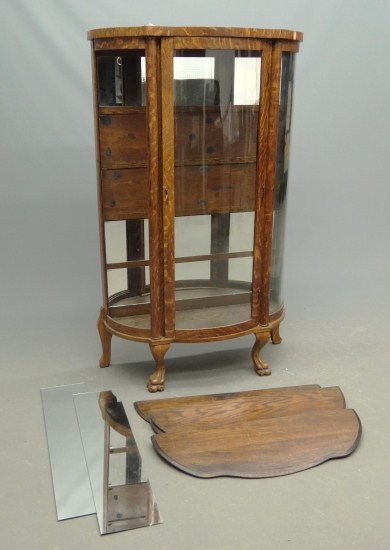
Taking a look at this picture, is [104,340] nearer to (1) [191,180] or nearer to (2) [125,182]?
(2) [125,182]

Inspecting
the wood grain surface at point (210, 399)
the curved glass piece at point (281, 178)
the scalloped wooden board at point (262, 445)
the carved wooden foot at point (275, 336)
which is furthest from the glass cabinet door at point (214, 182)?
the scalloped wooden board at point (262, 445)

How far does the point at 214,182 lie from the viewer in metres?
2.72

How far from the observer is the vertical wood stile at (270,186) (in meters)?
2.56

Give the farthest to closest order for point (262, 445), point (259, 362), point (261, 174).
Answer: point (259, 362) → point (261, 174) → point (262, 445)

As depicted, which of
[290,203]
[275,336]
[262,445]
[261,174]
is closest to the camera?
[262,445]

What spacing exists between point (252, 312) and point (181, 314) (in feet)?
0.96

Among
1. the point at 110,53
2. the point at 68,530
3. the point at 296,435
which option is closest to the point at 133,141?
the point at 110,53

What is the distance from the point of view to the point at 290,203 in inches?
159

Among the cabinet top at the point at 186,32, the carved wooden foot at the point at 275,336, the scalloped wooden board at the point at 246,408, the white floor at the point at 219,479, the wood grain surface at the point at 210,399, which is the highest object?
the cabinet top at the point at 186,32

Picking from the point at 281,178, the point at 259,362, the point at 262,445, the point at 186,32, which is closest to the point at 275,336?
the point at 259,362

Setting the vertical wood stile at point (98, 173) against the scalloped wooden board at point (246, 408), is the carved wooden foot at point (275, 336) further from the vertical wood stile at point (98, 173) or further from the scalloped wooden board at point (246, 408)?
the vertical wood stile at point (98, 173)

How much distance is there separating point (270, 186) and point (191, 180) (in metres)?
0.31

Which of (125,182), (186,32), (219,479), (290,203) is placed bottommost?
(219,479)

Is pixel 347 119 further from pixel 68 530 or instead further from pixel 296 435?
pixel 68 530
